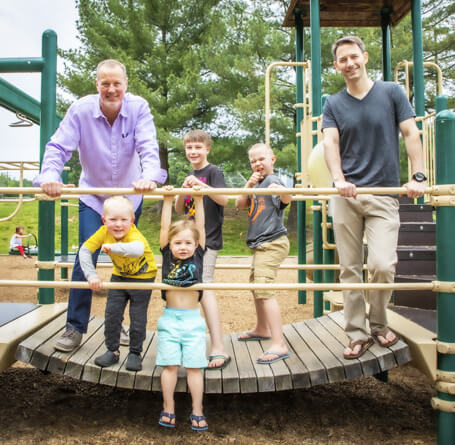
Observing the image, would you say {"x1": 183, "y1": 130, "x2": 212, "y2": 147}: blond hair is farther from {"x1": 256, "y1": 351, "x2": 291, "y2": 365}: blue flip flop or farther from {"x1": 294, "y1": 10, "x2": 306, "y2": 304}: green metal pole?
{"x1": 294, "y1": 10, "x2": 306, "y2": 304}: green metal pole

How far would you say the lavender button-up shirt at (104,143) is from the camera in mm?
2398

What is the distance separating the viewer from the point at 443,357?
2.21 metres

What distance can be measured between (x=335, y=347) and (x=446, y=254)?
78 centimetres

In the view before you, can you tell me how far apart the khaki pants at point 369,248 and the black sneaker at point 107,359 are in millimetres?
1182

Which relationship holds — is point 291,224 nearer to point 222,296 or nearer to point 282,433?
point 222,296

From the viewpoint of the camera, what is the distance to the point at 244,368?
2395 mm

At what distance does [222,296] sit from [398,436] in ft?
13.9

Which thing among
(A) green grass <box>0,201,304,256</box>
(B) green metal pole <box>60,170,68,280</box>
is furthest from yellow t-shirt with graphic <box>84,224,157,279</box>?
(A) green grass <box>0,201,304,256</box>

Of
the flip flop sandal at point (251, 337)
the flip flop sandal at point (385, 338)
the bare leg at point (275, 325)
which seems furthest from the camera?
the flip flop sandal at point (251, 337)

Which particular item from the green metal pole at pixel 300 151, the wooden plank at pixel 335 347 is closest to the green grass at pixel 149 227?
the green metal pole at pixel 300 151

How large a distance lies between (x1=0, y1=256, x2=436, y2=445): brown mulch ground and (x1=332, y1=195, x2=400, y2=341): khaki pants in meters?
0.53

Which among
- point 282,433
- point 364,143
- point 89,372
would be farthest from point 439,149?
point 89,372

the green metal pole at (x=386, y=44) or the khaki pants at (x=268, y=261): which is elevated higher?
the green metal pole at (x=386, y=44)

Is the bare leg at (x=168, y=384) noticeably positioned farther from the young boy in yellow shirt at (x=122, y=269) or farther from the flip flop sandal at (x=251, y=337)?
the flip flop sandal at (x=251, y=337)
